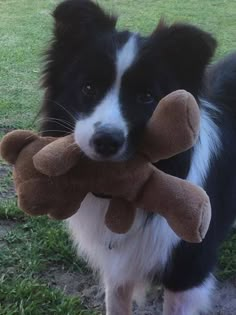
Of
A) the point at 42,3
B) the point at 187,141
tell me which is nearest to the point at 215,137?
the point at 187,141

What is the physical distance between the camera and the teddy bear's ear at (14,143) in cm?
202

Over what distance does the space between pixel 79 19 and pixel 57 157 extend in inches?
23.7

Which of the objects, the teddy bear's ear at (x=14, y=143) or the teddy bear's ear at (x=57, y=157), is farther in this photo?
the teddy bear's ear at (x=14, y=143)

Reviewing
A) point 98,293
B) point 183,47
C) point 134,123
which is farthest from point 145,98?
point 98,293

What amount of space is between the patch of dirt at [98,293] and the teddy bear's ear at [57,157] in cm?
111

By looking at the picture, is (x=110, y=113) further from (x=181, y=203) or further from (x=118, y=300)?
(x=118, y=300)

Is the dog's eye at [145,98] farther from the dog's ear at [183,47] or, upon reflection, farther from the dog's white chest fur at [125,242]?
the dog's white chest fur at [125,242]

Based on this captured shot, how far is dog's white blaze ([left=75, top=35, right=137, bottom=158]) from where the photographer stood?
6.01 feet

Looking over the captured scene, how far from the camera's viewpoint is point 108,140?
1.78m

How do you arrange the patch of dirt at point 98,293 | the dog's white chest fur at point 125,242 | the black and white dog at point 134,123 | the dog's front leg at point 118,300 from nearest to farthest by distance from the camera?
the black and white dog at point 134,123, the dog's white chest fur at point 125,242, the dog's front leg at point 118,300, the patch of dirt at point 98,293

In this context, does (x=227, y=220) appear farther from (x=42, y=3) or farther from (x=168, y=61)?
(x=42, y=3)

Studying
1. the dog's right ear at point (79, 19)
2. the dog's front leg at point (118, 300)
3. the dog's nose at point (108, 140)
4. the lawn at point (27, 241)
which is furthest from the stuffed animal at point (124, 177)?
the dog's front leg at point (118, 300)

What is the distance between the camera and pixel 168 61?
6.76 feet

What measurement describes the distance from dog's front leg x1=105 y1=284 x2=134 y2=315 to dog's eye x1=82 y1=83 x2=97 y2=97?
1038mm
